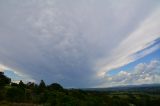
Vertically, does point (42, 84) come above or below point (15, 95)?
above

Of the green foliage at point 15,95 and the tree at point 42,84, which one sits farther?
the tree at point 42,84

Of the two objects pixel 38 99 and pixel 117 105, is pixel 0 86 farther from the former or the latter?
pixel 117 105

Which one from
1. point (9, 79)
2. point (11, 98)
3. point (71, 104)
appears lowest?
point (71, 104)

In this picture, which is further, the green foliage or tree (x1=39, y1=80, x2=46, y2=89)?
tree (x1=39, y1=80, x2=46, y2=89)

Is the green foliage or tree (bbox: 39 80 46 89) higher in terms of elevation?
tree (bbox: 39 80 46 89)

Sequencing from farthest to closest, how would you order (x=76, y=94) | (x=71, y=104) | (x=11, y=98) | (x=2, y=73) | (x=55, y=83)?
(x=55, y=83) → (x=2, y=73) → (x=76, y=94) → (x=11, y=98) → (x=71, y=104)

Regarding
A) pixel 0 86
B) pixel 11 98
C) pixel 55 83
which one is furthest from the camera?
pixel 55 83

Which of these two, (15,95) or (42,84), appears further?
(42,84)

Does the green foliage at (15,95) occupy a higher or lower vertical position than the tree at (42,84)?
lower

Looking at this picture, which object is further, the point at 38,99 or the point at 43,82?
the point at 43,82

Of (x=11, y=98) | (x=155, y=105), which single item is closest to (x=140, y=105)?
(x=155, y=105)

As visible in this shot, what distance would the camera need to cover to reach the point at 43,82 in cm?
15788

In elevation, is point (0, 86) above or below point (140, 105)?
above

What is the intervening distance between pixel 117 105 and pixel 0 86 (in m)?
63.6
